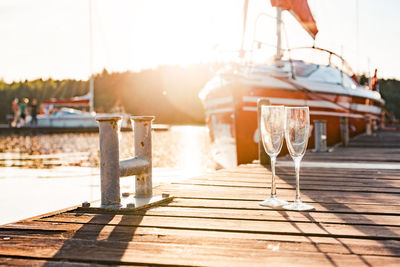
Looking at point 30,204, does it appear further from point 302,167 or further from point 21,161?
point 21,161

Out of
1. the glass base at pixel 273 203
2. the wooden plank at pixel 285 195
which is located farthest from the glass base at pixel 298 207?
the wooden plank at pixel 285 195

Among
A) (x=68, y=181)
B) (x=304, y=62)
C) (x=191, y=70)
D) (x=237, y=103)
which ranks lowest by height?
→ (x=68, y=181)

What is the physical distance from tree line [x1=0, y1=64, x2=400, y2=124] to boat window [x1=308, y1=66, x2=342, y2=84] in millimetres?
67687

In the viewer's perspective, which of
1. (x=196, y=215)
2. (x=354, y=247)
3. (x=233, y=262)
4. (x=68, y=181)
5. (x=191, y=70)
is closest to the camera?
(x=233, y=262)

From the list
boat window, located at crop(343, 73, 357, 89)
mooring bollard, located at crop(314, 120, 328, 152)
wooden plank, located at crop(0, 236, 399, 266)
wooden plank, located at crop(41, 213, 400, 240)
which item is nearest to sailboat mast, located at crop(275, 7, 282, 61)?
mooring bollard, located at crop(314, 120, 328, 152)

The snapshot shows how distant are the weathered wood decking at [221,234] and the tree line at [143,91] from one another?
7547 centimetres

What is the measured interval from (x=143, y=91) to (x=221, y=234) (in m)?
84.4

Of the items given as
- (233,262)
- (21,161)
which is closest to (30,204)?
(233,262)

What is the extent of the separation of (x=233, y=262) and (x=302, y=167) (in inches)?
145

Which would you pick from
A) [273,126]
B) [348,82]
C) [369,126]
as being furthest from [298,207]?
[369,126]

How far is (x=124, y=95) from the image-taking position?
8806 cm

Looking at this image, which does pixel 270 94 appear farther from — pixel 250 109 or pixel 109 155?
pixel 109 155

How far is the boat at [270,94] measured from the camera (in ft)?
31.5

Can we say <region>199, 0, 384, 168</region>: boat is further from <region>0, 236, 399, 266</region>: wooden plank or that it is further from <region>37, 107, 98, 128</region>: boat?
<region>37, 107, 98, 128</region>: boat
